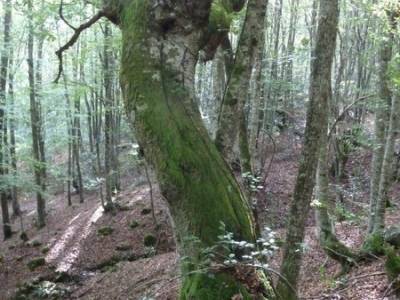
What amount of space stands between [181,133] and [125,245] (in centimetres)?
1036

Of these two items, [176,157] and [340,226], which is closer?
[176,157]

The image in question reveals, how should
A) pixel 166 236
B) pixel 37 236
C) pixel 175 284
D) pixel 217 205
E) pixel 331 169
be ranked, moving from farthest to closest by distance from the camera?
pixel 331 169, pixel 37 236, pixel 166 236, pixel 175 284, pixel 217 205

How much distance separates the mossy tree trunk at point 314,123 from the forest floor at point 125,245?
2.44 m

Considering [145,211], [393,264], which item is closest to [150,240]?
[145,211]

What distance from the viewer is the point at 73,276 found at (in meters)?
12.5

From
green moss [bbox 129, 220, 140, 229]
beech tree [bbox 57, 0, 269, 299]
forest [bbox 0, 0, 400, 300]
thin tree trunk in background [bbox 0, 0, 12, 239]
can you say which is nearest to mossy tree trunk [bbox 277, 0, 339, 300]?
forest [bbox 0, 0, 400, 300]

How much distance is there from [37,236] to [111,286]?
7.32 m

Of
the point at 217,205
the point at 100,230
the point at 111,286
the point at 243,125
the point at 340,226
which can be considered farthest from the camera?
the point at 100,230

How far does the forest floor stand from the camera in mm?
9172

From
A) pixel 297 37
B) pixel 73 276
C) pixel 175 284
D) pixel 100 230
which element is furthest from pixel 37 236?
pixel 297 37

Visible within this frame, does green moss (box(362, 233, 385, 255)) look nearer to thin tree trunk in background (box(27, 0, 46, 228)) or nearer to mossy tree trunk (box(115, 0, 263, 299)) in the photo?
mossy tree trunk (box(115, 0, 263, 299))

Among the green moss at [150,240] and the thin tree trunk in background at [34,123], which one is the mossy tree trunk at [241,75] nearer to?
the green moss at [150,240]

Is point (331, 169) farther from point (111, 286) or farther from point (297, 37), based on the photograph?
point (297, 37)

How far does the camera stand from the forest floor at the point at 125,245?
9.17 meters
